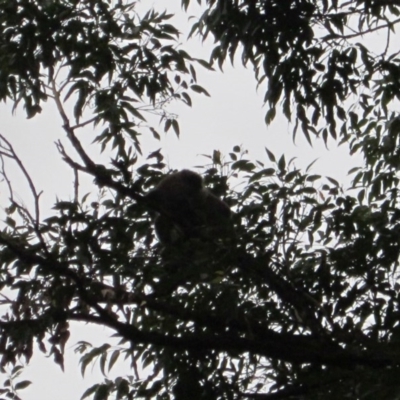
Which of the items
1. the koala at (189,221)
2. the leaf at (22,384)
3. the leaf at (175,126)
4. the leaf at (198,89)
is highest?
the leaf at (198,89)

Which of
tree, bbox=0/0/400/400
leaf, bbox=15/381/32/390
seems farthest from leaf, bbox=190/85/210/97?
leaf, bbox=15/381/32/390

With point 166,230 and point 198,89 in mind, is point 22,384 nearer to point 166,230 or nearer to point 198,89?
point 166,230

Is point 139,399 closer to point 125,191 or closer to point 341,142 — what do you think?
point 125,191

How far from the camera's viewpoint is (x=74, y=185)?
340cm

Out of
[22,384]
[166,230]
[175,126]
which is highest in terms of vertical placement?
[175,126]

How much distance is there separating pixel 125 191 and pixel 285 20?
1228 millimetres

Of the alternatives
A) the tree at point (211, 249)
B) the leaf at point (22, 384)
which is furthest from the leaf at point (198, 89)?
the leaf at point (22, 384)

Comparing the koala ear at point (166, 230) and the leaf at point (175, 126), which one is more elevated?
the leaf at point (175, 126)

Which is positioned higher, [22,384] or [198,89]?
[198,89]

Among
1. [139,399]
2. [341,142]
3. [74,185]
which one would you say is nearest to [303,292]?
[139,399]

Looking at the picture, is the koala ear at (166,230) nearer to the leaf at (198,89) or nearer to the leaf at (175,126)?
the leaf at (175,126)

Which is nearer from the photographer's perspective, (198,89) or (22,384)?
(22,384)

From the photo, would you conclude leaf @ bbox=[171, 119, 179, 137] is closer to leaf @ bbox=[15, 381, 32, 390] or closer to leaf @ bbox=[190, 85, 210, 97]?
leaf @ bbox=[190, 85, 210, 97]

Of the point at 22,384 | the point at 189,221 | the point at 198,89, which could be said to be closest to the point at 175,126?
the point at 198,89
